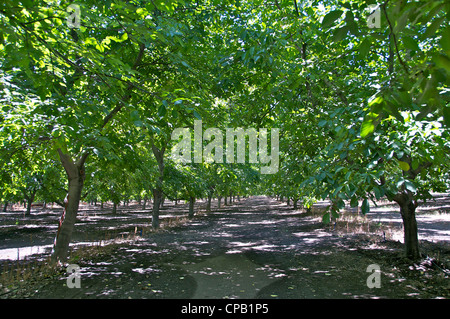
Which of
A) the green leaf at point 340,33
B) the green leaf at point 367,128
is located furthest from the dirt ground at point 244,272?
the green leaf at point 340,33

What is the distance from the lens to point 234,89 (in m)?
7.46

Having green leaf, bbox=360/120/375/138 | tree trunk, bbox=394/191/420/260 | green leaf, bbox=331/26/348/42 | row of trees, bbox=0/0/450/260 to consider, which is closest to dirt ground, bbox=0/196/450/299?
tree trunk, bbox=394/191/420/260

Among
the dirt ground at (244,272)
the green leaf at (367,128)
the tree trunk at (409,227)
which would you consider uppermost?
the green leaf at (367,128)

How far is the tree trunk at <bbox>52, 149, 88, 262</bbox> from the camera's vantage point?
7.69 m

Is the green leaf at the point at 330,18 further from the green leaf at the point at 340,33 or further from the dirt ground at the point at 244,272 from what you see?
the dirt ground at the point at 244,272

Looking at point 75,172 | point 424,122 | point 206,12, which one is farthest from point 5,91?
point 424,122

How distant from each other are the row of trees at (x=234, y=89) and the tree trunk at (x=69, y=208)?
0.03 m

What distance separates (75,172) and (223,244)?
256 inches

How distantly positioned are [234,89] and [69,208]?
5.72 metres

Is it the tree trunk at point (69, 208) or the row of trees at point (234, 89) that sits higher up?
the row of trees at point (234, 89)

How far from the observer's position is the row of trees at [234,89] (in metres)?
3.19

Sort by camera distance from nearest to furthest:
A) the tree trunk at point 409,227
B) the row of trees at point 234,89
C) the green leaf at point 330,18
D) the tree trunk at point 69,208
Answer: the green leaf at point 330,18 → the row of trees at point 234,89 → the tree trunk at point 69,208 → the tree trunk at point 409,227

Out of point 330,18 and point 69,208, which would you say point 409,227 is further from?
point 69,208
